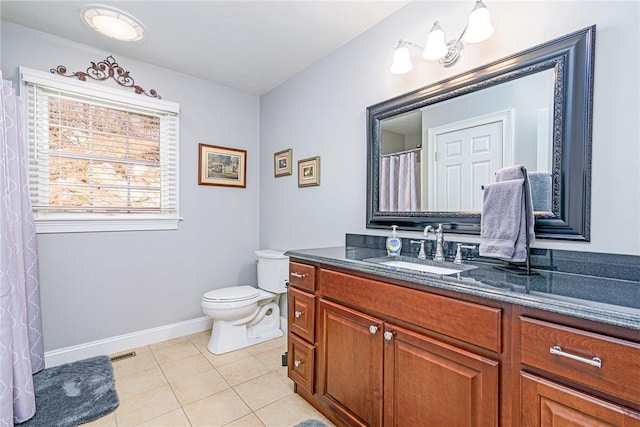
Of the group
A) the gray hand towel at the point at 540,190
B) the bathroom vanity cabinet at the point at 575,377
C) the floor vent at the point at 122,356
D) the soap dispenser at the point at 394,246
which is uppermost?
the gray hand towel at the point at 540,190

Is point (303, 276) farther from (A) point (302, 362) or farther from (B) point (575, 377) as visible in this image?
(B) point (575, 377)

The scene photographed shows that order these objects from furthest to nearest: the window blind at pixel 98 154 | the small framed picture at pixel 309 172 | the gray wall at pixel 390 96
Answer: the small framed picture at pixel 309 172 → the window blind at pixel 98 154 → the gray wall at pixel 390 96

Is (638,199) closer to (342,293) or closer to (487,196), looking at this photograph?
(487,196)

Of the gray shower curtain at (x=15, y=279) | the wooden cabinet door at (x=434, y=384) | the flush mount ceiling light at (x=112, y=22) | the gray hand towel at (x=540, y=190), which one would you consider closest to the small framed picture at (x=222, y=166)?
the flush mount ceiling light at (x=112, y=22)

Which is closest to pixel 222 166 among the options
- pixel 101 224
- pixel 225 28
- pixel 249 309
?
pixel 101 224

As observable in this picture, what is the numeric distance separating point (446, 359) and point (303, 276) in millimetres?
876

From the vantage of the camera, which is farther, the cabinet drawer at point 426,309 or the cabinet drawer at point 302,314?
the cabinet drawer at point 302,314

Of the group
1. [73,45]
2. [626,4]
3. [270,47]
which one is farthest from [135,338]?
[626,4]

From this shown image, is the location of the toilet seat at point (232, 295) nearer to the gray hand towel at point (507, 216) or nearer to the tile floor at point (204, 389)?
the tile floor at point (204, 389)

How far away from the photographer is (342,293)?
148 cm

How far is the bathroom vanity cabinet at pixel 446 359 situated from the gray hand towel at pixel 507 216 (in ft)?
1.20

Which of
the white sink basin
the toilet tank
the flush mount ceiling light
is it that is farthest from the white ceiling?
the toilet tank

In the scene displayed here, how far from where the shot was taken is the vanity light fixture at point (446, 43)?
1.35 metres

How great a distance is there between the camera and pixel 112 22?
1.95 meters
